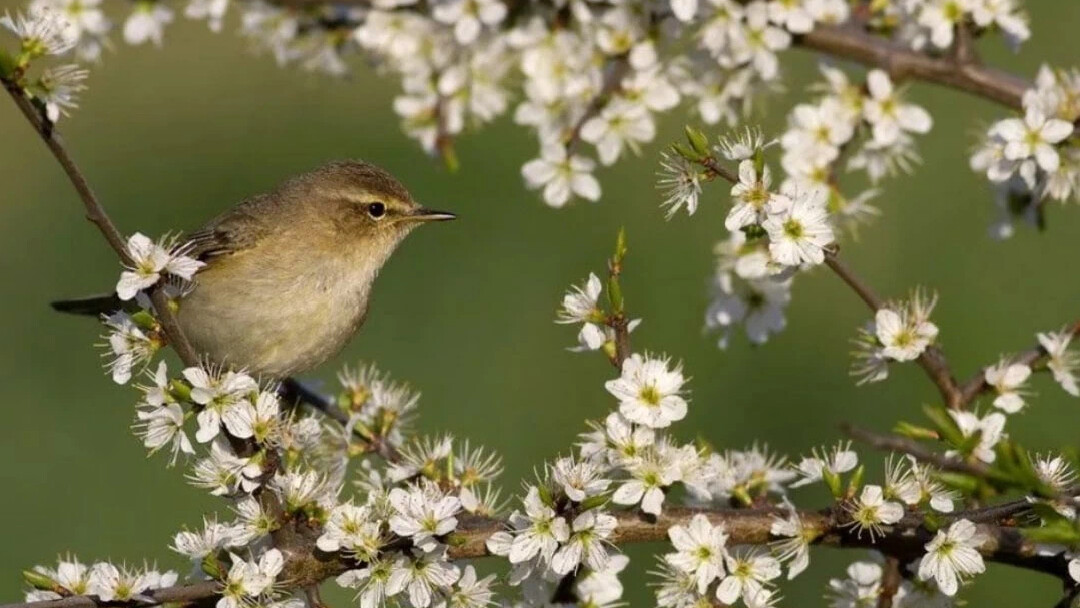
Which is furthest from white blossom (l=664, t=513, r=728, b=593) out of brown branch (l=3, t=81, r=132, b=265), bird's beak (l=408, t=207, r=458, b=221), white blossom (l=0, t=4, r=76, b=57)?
bird's beak (l=408, t=207, r=458, b=221)

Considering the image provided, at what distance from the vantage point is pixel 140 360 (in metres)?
3.80

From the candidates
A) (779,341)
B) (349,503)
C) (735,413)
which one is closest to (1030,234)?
(779,341)

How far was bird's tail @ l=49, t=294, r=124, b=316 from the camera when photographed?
17.6 ft

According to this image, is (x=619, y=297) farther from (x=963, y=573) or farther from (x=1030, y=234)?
(x=1030, y=234)

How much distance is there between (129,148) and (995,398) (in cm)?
859

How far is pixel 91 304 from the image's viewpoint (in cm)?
541

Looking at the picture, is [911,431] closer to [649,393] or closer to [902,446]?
[649,393]

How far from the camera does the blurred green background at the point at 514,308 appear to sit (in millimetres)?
7109

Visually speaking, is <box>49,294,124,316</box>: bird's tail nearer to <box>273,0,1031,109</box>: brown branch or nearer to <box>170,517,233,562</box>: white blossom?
<box>170,517,233,562</box>: white blossom

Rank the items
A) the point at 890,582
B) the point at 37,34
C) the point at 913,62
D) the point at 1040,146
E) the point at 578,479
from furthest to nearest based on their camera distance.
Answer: the point at 913,62, the point at 1040,146, the point at 890,582, the point at 37,34, the point at 578,479

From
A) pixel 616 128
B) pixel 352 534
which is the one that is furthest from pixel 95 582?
pixel 616 128

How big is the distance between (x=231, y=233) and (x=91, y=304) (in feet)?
1.65

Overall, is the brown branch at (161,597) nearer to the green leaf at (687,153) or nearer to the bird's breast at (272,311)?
the green leaf at (687,153)

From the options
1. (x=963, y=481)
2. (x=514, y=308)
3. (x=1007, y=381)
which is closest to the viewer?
(x=963, y=481)
